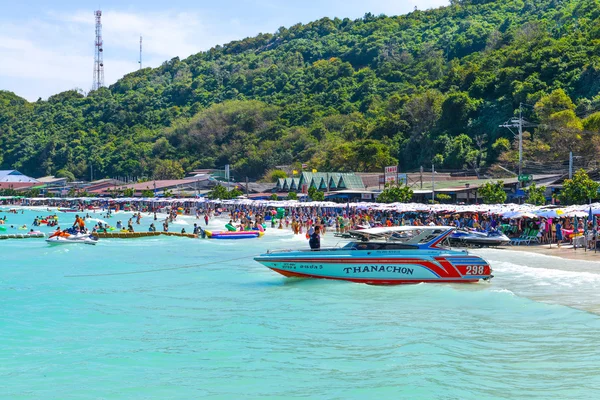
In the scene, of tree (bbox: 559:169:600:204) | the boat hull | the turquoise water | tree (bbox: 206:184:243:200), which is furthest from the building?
the boat hull

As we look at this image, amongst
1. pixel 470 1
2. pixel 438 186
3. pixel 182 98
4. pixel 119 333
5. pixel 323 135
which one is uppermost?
pixel 470 1

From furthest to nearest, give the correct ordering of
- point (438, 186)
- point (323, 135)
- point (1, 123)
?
point (1, 123), point (323, 135), point (438, 186)

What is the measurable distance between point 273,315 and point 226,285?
5.99 metres

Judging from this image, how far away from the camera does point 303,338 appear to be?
1507 cm

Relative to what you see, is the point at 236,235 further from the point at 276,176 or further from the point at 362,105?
the point at 362,105

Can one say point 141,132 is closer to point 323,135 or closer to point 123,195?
Result: point 123,195

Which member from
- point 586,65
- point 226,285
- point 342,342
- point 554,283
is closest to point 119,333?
point 342,342

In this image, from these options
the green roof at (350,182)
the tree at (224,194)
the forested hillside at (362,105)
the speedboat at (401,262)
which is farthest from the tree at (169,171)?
the speedboat at (401,262)

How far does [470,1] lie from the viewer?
17525 cm

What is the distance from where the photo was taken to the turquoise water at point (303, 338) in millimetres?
11984

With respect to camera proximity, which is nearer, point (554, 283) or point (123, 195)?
point (554, 283)

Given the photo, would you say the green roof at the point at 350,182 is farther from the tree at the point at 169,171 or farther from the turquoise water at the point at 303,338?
the tree at the point at 169,171

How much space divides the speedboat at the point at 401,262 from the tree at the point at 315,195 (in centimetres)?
4700

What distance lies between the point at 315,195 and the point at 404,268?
159 ft
